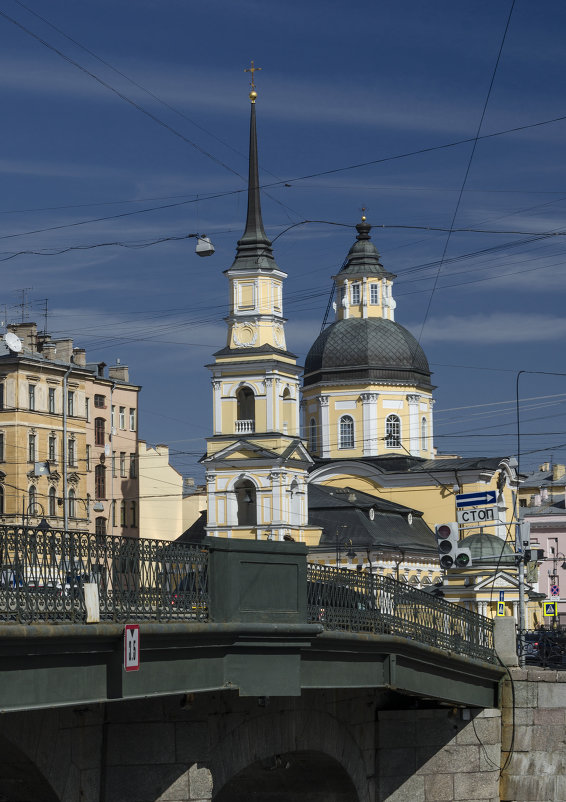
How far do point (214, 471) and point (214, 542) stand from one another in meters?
61.2

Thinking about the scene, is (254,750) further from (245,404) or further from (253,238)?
(253,238)

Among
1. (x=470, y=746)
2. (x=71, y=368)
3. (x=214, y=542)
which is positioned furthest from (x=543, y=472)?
(x=214, y=542)

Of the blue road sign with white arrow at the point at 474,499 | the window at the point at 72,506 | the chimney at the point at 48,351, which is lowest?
the window at the point at 72,506

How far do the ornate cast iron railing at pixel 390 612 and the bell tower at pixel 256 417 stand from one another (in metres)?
51.6

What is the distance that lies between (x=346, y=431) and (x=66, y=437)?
2201 centimetres

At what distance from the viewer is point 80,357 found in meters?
81.1

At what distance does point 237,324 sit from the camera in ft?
262

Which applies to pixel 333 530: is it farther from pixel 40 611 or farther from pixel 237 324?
pixel 40 611

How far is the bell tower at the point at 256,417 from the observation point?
3054 inches

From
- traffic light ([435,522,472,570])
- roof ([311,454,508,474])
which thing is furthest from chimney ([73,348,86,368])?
traffic light ([435,522,472,570])

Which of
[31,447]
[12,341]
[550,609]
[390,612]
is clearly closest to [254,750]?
[390,612]

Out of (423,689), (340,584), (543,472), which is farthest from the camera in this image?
(543,472)

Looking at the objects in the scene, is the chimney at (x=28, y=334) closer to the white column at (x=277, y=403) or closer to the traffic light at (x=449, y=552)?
the white column at (x=277, y=403)

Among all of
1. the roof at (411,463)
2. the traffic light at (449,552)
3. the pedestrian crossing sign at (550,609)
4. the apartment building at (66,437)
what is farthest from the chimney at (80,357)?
the traffic light at (449,552)
